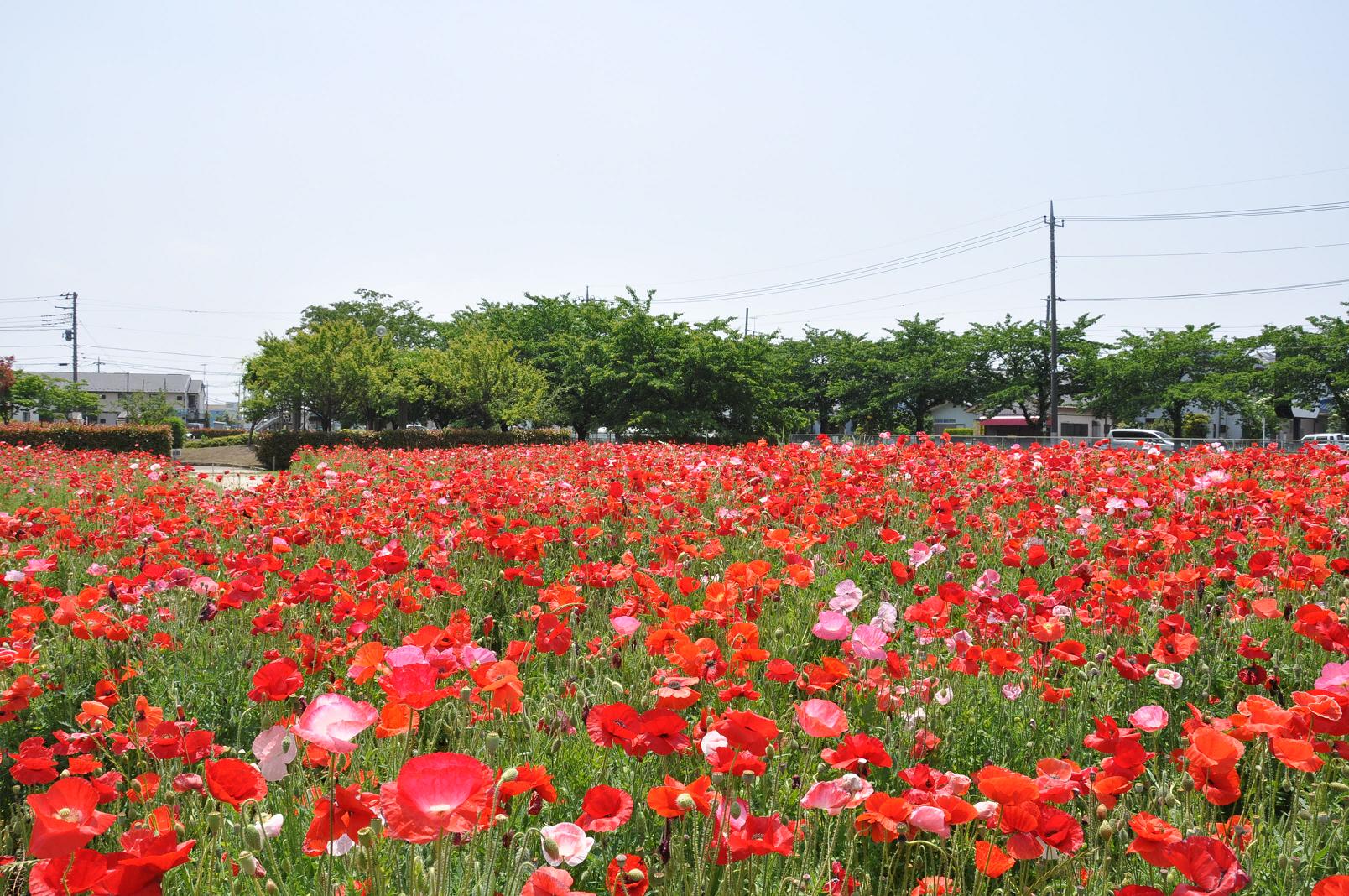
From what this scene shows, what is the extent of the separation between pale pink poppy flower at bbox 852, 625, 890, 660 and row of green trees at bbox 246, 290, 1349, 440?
993 inches

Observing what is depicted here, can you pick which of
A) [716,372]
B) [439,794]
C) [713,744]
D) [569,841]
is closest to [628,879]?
[569,841]

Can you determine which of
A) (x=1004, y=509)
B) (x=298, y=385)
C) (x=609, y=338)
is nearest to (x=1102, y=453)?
(x=1004, y=509)

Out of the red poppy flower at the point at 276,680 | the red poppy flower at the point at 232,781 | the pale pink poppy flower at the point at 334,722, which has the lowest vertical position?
the red poppy flower at the point at 232,781

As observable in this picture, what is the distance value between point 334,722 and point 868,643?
1355mm

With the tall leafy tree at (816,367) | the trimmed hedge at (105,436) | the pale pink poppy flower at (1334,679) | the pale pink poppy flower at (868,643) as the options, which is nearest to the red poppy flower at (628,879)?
the pale pink poppy flower at (868,643)

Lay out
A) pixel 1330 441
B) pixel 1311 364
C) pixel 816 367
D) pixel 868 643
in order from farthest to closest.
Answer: pixel 816 367 → pixel 1311 364 → pixel 1330 441 → pixel 868 643

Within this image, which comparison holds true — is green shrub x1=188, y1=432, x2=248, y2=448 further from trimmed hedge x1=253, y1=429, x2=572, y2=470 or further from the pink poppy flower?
the pink poppy flower

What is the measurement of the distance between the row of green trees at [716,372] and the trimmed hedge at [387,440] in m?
1.05

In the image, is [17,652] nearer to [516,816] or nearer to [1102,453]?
[516,816]

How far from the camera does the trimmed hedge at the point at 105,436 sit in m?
23.2

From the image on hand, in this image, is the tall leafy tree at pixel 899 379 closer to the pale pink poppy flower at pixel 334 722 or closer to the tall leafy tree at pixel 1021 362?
the tall leafy tree at pixel 1021 362

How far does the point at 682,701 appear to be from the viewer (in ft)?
5.17

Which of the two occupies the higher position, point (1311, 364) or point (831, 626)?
point (1311, 364)

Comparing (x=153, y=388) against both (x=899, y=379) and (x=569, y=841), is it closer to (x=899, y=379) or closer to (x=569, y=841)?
(x=899, y=379)
